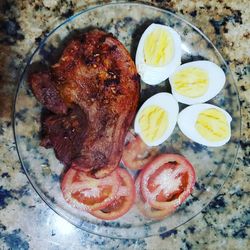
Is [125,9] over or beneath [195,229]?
over

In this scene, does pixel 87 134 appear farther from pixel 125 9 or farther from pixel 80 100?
pixel 125 9

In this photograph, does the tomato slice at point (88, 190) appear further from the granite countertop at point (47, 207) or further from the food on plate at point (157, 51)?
the food on plate at point (157, 51)

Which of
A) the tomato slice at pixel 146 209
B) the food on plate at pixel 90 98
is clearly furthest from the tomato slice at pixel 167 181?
the food on plate at pixel 90 98

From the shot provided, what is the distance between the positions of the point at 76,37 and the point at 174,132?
424 millimetres

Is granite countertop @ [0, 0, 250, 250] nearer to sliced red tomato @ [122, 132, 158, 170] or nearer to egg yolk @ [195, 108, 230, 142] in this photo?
egg yolk @ [195, 108, 230, 142]

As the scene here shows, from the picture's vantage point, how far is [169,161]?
5.09 feet

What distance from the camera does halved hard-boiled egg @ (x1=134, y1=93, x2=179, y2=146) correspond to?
1.49 meters

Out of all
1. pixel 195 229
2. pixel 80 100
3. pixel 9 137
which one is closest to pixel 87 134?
pixel 80 100

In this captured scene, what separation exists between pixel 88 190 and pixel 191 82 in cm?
45

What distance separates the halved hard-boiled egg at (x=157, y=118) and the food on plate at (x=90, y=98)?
4cm

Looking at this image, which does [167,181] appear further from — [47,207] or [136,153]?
[47,207]

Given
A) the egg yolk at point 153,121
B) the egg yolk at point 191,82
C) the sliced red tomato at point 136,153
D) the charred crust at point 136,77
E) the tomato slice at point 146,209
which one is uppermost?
the charred crust at point 136,77

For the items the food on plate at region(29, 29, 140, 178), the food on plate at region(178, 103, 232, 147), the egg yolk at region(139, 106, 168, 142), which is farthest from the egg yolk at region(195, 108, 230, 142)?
the food on plate at region(29, 29, 140, 178)

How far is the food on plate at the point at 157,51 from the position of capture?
1.46 metres
